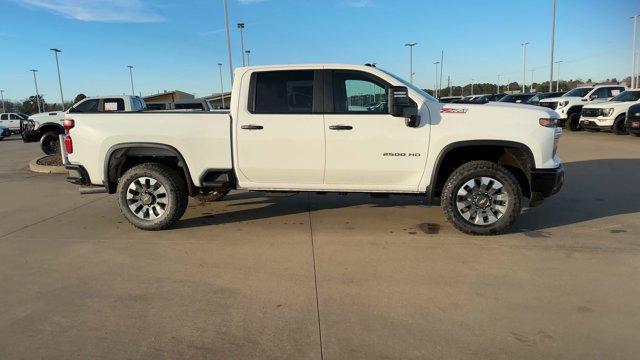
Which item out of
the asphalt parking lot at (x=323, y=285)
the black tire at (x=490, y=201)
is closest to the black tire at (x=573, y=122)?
the asphalt parking lot at (x=323, y=285)

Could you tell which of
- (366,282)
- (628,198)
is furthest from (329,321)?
(628,198)

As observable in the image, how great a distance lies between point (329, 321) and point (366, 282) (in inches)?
31.5

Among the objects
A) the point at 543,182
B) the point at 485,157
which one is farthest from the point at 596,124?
the point at 543,182

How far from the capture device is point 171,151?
592cm

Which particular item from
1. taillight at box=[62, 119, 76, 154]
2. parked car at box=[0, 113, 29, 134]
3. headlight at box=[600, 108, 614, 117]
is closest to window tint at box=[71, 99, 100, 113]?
taillight at box=[62, 119, 76, 154]

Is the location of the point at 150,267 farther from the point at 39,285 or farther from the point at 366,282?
the point at 366,282

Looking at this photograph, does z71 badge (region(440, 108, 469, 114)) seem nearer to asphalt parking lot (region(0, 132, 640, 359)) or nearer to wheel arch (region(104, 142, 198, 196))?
asphalt parking lot (region(0, 132, 640, 359))

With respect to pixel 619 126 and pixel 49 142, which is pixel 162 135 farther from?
pixel 619 126

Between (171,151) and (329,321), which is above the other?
(171,151)

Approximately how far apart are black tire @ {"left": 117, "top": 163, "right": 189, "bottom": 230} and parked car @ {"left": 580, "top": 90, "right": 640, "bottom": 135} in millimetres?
15921

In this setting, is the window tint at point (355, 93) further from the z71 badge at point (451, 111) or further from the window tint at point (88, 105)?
the window tint at point (88, 105)

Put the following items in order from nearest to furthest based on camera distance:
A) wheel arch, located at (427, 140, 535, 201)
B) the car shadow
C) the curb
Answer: wheel arch, located at (427, 140, 535, 201)
the car shadow
the curb

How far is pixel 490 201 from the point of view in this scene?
557 centimetres

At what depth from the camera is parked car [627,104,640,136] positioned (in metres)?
15.2
